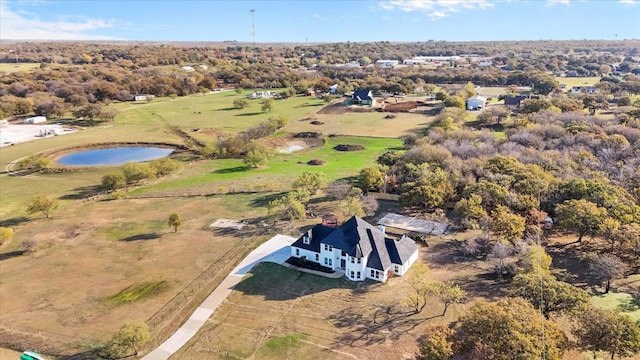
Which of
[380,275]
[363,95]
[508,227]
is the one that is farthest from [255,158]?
[363,95]

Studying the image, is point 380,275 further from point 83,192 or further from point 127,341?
point 83,192

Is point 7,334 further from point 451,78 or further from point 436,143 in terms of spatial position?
point 451,78

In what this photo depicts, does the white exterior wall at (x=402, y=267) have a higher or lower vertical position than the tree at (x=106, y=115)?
lower

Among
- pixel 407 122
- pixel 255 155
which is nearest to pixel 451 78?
pixel 407 122

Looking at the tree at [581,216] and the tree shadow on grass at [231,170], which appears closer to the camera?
the tree at [581,216]

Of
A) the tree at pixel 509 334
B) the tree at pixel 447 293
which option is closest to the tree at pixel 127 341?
the tree at pixel 509 334

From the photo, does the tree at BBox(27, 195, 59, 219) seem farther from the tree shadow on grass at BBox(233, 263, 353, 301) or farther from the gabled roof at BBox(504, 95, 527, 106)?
the gabled roof at BBox(504, 95, 527, 106)

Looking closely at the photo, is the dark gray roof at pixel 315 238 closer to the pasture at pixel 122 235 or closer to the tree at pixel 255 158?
the pasture at pixel 122 235

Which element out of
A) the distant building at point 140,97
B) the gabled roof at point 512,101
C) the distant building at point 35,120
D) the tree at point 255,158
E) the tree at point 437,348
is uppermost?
the gabled roof at point 512,101
